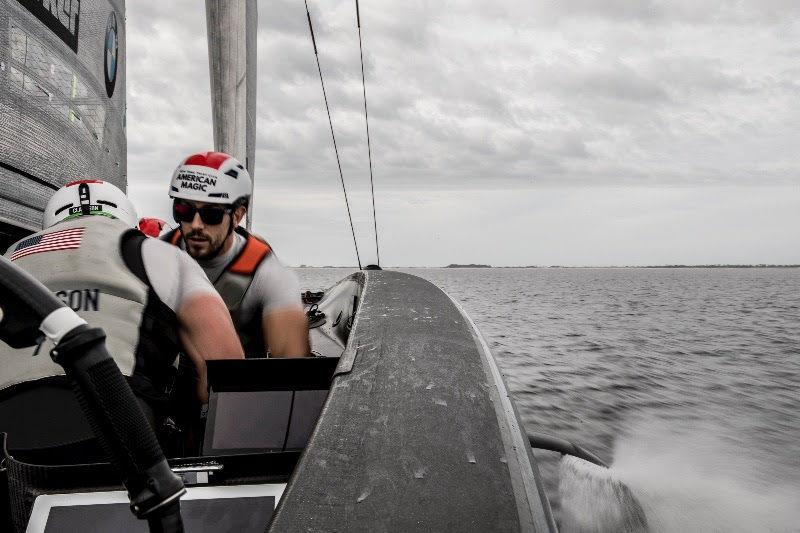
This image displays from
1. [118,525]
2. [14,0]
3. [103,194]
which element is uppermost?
[14,0]

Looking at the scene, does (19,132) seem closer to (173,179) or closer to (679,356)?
(173,179)

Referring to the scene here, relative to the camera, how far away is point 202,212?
2939 millimetres

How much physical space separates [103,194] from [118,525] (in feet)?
5.73

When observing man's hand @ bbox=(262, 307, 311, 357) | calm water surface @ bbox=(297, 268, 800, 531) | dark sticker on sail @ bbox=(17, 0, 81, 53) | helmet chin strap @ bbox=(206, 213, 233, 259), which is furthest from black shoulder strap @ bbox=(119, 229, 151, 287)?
calm water surface @ bbox=(297, 268, 800, 531)

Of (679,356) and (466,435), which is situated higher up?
(466,435)

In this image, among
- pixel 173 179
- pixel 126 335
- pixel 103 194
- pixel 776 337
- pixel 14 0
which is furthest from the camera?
pixel 776 337

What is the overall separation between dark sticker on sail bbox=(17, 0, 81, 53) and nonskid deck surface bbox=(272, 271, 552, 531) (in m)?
3.49

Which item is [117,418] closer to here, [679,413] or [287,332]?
[287,332]

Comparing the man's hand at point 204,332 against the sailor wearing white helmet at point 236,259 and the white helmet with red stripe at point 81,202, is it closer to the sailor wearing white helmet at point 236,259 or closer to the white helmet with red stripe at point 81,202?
the white helmet with red stripe at point 81,202

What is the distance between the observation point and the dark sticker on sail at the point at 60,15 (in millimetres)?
3577

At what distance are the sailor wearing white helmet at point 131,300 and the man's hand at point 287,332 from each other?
946mm

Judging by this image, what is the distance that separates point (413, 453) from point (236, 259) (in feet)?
7.54

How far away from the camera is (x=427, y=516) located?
86 cm

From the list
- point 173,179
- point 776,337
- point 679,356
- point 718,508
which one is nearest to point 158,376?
point 173,179
